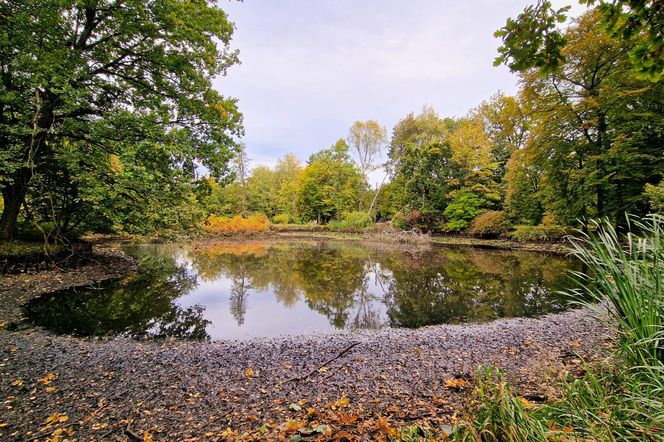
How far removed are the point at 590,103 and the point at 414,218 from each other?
15079mm

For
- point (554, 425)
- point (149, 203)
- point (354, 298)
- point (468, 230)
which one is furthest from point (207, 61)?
point (468, 230)

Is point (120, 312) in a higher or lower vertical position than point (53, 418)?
lower

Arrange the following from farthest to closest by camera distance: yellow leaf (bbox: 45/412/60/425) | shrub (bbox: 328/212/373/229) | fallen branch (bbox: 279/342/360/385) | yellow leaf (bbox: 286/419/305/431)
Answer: shrub (bbox: 328/212/373/229) < fallen branch (bbox: 279/342/360/385) < yellow leaf (bbox: 45/412/60/425) < yellow leaf (bbox: 286/419/305/431)

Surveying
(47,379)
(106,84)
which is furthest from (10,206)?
(47,379)

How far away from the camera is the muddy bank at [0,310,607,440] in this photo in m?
2.62

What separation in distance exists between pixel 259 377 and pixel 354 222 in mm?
28034

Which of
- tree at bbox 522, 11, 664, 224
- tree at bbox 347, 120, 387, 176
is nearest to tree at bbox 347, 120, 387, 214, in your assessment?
tree at bbox 347, 120, 387, 176

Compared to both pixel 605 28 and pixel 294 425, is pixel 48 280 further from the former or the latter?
pixel 605 28

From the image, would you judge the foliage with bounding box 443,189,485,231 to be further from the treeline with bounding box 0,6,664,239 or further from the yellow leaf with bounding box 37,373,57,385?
the yellow leaf with bounding box 37,373,57,385

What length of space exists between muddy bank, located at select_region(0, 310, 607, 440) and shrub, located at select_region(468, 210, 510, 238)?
18.4 metres

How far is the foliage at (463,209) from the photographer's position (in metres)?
23.4

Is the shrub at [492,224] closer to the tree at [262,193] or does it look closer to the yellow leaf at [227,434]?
the yellow leaf at [227,434]

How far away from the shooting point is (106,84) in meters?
8.37

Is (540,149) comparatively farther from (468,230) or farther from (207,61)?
(207,61)
